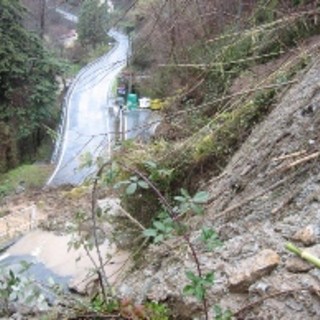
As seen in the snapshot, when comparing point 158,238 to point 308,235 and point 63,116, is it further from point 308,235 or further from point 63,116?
point 63,116

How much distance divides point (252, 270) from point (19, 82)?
19373 millimetres

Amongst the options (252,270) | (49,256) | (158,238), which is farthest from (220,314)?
(49,256)

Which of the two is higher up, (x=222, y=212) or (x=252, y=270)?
(x=222, y=212)

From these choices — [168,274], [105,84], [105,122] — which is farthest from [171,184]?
[105,84]

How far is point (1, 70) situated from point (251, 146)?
1686 centimetres

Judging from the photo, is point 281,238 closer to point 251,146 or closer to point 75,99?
point 251,146

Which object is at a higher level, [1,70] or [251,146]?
[1,70]

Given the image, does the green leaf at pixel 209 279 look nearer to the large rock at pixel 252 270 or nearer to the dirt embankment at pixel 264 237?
the dirt embankment at pixel 264 237

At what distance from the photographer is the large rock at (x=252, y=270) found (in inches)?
90.9

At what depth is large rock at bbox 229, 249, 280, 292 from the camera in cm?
231

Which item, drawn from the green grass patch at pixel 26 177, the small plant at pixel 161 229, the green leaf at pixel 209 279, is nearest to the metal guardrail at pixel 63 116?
the green grass patch at pixel 26 177

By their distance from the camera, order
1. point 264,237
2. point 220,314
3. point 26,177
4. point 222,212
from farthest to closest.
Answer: point 26,177 → point 222,212 → point 264,237 → point 220,314

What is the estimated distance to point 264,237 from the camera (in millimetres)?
2604

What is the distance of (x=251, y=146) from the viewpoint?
166 inches
